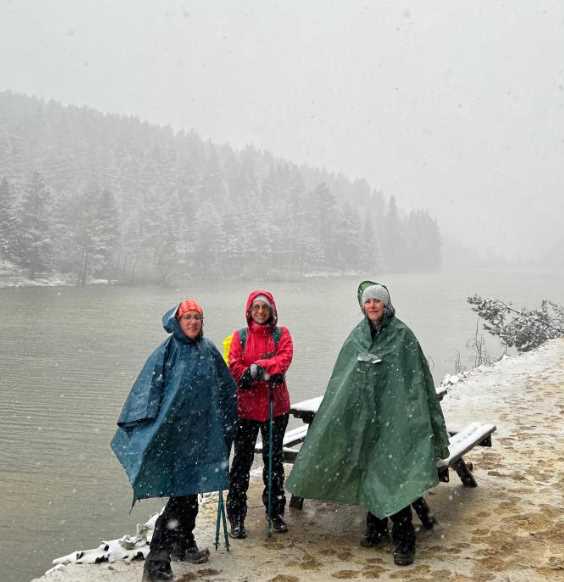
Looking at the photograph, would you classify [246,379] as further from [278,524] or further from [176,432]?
[278,524]

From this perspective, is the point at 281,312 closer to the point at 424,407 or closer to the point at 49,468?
the point at 49,468

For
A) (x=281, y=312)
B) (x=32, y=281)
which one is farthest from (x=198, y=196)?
(x=281, y=312)

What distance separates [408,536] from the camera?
4.33 meters

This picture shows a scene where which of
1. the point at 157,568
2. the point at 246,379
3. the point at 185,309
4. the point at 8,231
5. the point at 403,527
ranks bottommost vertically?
the point at 157,568

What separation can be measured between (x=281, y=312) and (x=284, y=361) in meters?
29.7

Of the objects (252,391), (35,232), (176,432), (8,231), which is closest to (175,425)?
(176,432)

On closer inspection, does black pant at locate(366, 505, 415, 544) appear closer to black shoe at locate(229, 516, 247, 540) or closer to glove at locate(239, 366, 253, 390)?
black shoe at locate(229, 516, 247, 540)

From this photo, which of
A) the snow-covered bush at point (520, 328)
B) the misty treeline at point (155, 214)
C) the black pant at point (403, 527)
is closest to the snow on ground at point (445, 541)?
the black pant at point (403, 527)

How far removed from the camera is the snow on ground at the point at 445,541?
4.12m

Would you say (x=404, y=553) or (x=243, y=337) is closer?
(x=404, y=553)

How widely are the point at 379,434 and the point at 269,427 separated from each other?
834mm

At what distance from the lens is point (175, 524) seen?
420cm

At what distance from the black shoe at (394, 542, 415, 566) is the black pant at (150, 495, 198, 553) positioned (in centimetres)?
141

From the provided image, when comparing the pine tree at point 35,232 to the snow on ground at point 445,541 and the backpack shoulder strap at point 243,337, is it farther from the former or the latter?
the backpack shoulder strap at point 243,337
